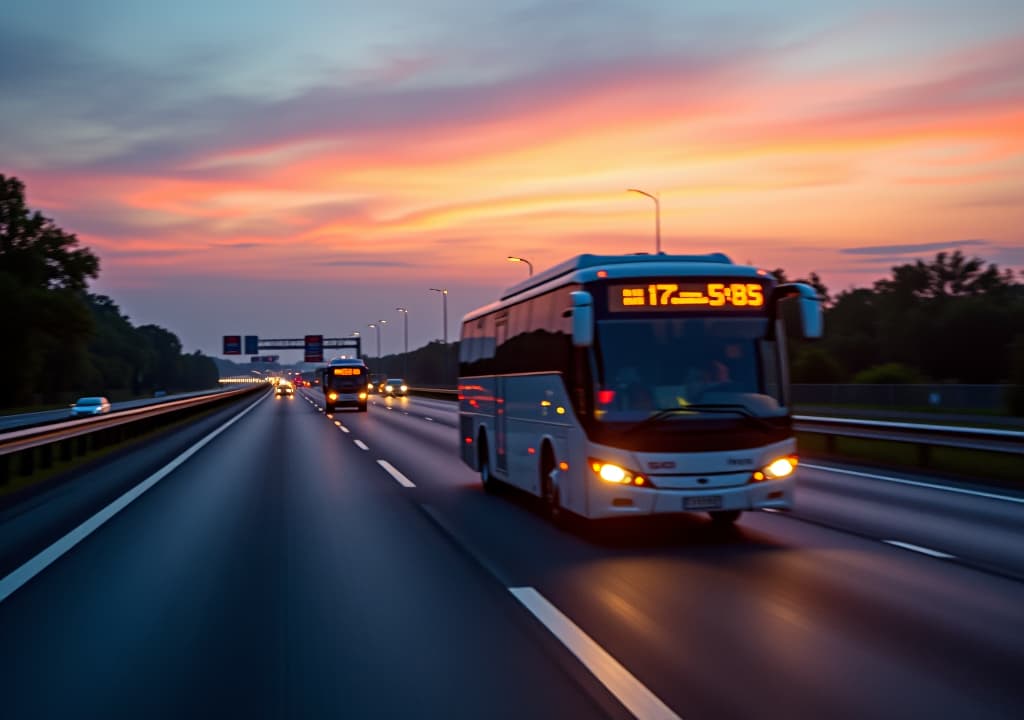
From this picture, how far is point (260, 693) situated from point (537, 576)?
3683 mm

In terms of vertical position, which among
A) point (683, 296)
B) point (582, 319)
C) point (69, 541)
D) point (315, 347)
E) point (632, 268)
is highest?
point (315, 347)

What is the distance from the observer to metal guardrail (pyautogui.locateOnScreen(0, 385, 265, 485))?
16828 millimetres

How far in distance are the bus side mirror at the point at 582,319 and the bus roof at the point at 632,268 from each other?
2.24ft

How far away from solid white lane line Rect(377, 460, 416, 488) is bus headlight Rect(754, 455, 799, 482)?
735cm

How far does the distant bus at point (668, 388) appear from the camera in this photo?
1045 cm

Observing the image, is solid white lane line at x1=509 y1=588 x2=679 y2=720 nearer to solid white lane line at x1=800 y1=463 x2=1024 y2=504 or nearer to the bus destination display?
the bus destination display

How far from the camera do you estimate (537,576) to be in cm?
908

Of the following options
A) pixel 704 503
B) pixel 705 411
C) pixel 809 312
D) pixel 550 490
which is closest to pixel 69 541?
pixel 550 490

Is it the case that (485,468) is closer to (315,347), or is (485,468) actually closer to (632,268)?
(632,268)

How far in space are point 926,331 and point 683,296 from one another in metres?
71.9

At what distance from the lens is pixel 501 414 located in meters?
14.9

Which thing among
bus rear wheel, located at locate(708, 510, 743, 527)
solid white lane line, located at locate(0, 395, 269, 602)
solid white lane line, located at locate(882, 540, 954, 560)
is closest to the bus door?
bus rear wheel, located at locate(708, 510, 743, 527)

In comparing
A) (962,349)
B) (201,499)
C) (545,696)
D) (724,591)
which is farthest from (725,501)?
(962,349)

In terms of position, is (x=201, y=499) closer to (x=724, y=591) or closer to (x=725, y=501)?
(x=725, y=501)
